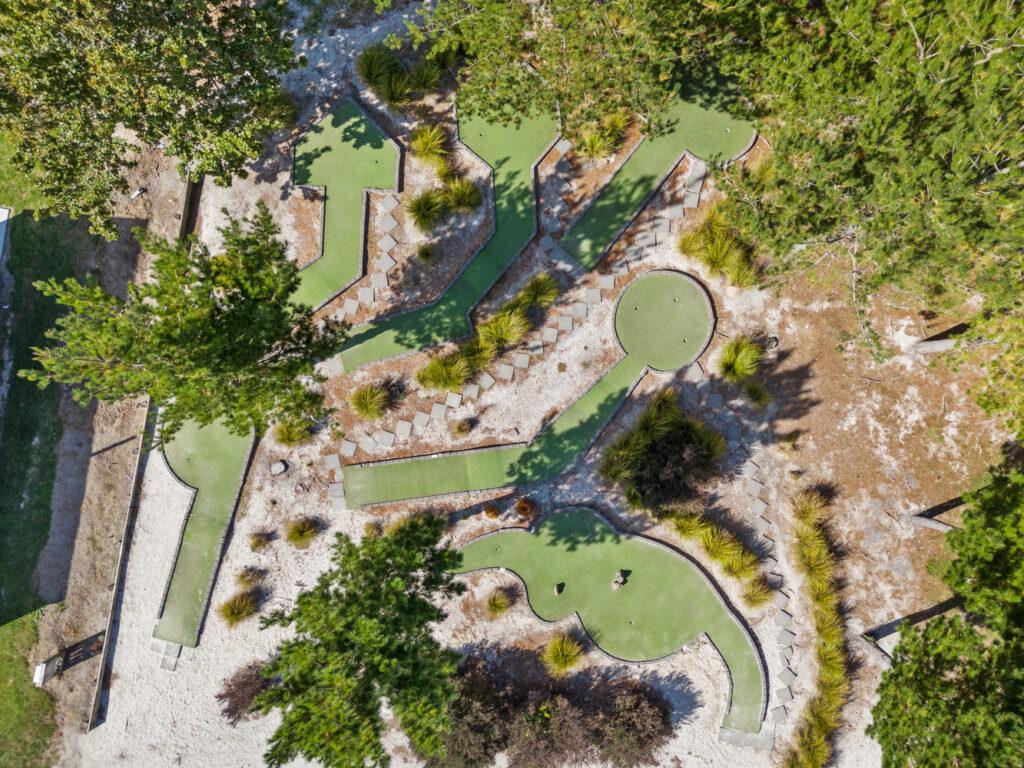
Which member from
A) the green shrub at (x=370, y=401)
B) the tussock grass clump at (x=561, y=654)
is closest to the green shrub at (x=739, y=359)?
the tussock grass clump at (x=561, y=654)

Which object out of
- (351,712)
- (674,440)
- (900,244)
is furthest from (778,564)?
(351,712)

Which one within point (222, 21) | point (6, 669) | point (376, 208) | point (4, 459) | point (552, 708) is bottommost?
point (552, 708)

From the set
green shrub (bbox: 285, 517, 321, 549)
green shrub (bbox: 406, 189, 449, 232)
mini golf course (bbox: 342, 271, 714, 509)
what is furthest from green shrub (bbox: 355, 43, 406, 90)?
green shrub (bbox: 285, 517, 321, 549)

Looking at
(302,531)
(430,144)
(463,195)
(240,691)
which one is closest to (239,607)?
(240,691)

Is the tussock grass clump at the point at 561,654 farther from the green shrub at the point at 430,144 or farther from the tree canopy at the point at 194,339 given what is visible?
the green shrub at the point at 430,144

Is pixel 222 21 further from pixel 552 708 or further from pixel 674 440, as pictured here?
pixel 552 708

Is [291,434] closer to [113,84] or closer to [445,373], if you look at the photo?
[445,373]

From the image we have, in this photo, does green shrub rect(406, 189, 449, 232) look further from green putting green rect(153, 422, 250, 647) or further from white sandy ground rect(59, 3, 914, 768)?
green putting green rect(153, 422, 250, 647)
